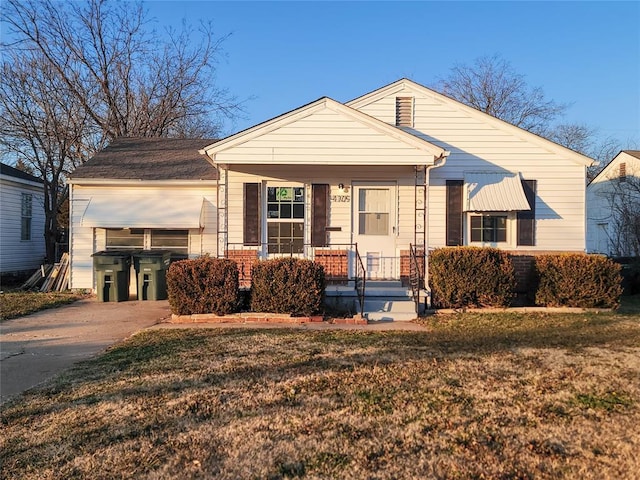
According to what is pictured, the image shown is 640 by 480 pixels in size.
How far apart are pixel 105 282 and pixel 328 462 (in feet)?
30.5

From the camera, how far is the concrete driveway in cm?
524

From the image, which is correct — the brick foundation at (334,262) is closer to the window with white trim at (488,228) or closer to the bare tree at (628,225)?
the window with white trim at (488,228)

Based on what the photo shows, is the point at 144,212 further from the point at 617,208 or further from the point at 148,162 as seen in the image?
the point at 617,208

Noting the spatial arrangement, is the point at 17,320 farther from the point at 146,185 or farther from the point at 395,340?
the point at 395,340

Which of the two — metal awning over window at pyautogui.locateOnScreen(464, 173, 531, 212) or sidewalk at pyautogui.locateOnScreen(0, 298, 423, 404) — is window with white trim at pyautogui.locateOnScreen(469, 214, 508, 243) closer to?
metal awning over window at pyautogui.locateOnScreen(464, 173, 531, 212)

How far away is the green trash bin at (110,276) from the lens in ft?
34.8

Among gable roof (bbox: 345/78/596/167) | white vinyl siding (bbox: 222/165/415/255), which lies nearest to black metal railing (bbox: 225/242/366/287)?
white vinyl siding (bbox: 222/165/415/255)

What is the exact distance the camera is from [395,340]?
670cm

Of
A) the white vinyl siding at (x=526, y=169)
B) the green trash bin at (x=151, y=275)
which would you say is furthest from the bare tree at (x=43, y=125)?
the white vinyl siding at (x=526, y=169)

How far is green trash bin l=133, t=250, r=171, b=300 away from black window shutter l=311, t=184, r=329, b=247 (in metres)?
3.70

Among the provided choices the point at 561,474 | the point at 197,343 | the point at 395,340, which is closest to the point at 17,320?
the point at 197,343

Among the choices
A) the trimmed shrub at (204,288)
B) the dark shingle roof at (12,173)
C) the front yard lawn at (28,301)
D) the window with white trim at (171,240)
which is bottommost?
the front yard lawn at (28,301)

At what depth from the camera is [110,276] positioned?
10695 millimetres

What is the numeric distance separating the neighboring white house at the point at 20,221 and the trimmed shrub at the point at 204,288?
1011cm
